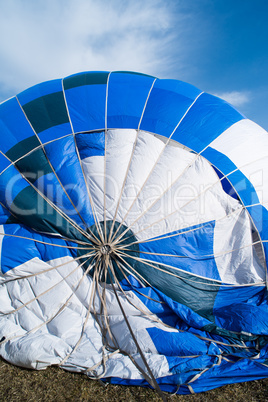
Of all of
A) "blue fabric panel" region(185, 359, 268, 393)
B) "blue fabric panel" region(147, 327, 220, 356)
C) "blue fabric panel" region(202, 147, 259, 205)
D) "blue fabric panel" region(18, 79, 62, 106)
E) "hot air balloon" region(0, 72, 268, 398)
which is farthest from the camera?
"blue fabric panel" region(18, 79, 62, 106)

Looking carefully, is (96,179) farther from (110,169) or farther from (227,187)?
(227,187)

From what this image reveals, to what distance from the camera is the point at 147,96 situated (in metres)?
3.42

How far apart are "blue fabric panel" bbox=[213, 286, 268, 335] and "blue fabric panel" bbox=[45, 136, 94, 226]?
5.04 ft

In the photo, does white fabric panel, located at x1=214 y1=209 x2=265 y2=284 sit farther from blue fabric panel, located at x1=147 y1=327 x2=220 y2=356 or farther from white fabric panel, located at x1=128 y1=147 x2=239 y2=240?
blue fabric panel, located at x1=147 y1=327 x2=220 y2=356

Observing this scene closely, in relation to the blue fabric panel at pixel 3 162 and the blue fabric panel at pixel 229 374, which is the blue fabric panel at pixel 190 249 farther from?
the blue fabric panel at pixel 3 162

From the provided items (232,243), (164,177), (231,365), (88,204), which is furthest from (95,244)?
(231,365)

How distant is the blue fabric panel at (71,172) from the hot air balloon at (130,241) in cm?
1

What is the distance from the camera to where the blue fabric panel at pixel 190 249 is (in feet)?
9.61

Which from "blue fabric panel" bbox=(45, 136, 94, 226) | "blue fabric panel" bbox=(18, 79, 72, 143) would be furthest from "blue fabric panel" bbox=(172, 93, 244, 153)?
"blue fabric panel" bbox=(18, 79, 72, 143)

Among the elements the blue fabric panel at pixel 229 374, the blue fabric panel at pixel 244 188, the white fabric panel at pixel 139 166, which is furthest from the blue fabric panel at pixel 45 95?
the blue fabric panel at pixel 229 374

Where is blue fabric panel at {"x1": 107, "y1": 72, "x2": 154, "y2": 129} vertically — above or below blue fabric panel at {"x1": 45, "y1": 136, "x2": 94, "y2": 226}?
above

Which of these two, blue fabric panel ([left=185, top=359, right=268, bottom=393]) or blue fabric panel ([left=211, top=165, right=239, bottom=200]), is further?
blue fabric panel ([left=211, top=165, right=239, bottom=200])

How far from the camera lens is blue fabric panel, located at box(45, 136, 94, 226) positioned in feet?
9.70

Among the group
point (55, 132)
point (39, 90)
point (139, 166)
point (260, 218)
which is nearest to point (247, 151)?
point (260, 218)
